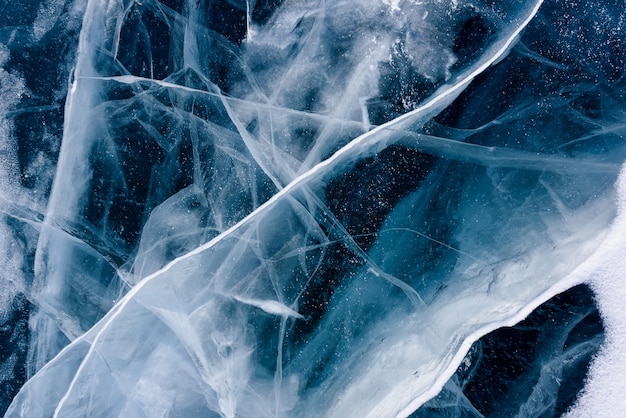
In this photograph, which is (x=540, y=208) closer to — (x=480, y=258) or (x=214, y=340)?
(x=480, y=258)

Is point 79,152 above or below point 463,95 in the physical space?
above

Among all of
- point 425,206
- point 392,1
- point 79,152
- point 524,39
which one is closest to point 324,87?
point 392,1

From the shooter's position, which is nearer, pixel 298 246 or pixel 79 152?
pixel 298 246

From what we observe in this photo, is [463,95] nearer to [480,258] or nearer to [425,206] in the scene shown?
[425,206]

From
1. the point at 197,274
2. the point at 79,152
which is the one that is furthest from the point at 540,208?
the point at 79,152

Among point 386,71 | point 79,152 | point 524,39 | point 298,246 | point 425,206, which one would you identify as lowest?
point 425,206

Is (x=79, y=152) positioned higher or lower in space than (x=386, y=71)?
higher
